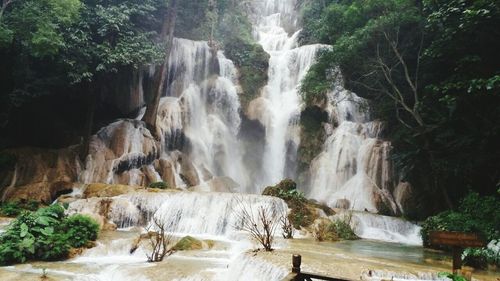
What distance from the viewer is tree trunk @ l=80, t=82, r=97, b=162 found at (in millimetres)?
22953

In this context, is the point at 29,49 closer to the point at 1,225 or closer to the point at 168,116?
the point at 168,116

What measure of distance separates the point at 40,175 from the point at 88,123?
13.8 ft

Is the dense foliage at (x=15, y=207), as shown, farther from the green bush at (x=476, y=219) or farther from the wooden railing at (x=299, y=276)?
the green bush at (x=476, y=219)

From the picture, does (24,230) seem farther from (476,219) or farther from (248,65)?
(248,65)

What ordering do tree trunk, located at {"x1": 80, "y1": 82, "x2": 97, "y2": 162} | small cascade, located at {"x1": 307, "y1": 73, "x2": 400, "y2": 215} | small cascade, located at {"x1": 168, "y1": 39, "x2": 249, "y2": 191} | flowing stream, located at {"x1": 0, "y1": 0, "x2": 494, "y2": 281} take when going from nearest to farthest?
flowing stream, located at {"x1": 0, "y1": 0, "x2": 494, "y2": 281}, small cascade, located at {"x1": 307, "y1": 73, "x2": 400, "y2": 215}, tree trunk, located at {"x1": 80, "y1": 82, "x2": 97, "y2": 162}, small cascade, located at {"x1": 168, "y1": 39, "x2": 249, "y2": 191}

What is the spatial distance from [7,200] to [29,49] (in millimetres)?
7807

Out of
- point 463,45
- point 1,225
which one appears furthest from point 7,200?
point 463,45

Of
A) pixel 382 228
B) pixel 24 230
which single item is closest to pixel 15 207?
pixel 24 230

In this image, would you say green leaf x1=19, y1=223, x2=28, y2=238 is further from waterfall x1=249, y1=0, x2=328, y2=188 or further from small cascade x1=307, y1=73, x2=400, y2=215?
waterfall x1=249, y1=0, x2=328, y2=188

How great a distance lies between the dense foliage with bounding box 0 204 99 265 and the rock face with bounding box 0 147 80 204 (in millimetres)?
7081

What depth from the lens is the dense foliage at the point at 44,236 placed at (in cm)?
1046

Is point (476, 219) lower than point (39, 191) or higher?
higher

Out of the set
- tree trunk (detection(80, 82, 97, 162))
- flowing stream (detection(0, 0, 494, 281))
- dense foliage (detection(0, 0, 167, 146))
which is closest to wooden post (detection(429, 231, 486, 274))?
flowing stream (detection(0, 0, 494, 281))

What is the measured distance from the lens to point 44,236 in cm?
1125
